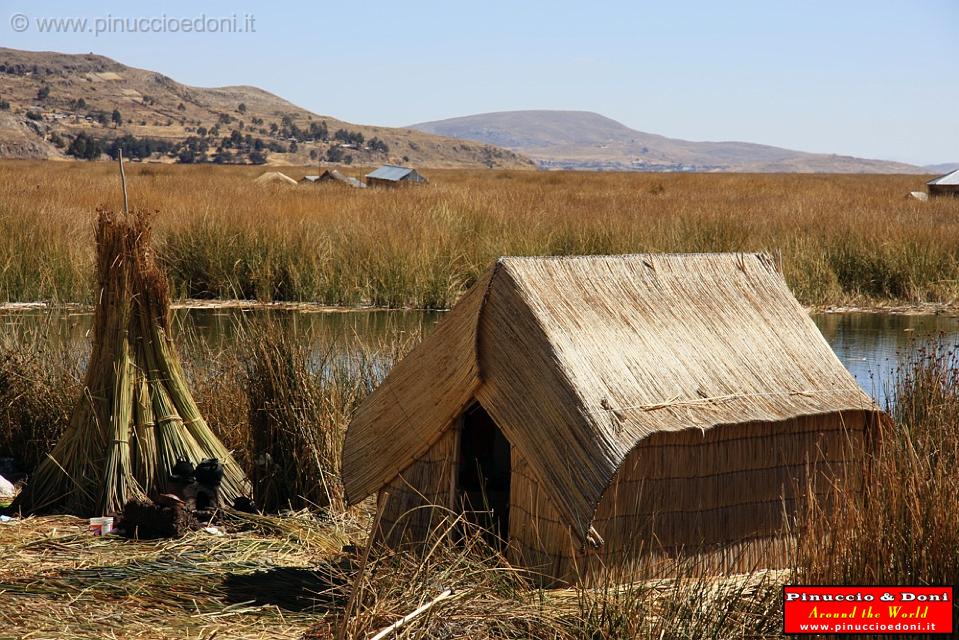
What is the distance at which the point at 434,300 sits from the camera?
36.9 feet

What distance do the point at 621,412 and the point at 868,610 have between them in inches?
35.1

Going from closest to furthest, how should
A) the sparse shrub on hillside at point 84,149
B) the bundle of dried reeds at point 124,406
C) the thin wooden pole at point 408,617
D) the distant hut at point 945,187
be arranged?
1. the thin wooden pole at point 408,617
2. the bundle of dried reeds at point 124,406
3. the distant hut at point 945,187
4. the sparse shrub on hillside at point 84,149

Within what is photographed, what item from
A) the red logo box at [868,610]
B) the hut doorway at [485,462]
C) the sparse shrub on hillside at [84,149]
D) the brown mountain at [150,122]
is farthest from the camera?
the brown mountain at [150,122]

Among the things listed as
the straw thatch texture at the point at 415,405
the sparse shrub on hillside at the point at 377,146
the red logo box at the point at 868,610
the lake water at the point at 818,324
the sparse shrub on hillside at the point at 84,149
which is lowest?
the lake water at the point at 818,324

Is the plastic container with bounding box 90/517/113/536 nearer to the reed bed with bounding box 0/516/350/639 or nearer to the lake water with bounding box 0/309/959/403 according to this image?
the reed bed with bounding box 0/516/350/639

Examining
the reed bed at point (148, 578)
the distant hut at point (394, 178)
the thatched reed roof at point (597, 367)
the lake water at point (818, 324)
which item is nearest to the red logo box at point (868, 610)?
the thatched reed roof at point (597, 367)

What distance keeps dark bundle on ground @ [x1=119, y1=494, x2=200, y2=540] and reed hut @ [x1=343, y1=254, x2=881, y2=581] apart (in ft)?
2.77

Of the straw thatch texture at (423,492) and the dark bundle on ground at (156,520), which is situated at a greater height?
the straw thatch texture at (423,492)

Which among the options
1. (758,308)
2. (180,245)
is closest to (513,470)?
(758,308)

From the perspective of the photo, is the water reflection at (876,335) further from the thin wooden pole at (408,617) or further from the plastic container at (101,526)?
the thin wooden pole at (408,617)

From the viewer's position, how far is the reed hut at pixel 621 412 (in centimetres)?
317

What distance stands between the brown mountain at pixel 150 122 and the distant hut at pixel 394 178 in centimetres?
3219

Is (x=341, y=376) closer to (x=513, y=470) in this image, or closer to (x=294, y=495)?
(x=294, y=495)

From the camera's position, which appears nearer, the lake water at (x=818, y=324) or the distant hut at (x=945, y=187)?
the lake water at (x=818, y=324)
